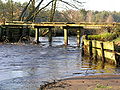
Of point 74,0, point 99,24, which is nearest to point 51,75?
point 99,24

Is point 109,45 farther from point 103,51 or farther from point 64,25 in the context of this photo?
point 64,25

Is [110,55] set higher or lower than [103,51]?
lower

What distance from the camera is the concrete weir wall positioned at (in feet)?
52.3

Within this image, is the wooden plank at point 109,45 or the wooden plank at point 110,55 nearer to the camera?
the wooden plank at point 110,55

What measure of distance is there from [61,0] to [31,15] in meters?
5.21

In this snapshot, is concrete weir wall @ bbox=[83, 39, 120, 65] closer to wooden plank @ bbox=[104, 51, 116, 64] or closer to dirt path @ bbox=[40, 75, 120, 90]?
wooden plank @ bbox=[104, 51, 116, 64]

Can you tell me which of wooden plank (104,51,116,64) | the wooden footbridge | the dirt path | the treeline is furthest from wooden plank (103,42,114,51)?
the treeline

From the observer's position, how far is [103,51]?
57.5ft

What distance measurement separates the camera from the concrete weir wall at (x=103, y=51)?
15.9 m

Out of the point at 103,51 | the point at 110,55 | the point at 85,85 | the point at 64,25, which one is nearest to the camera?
the point at 85,85

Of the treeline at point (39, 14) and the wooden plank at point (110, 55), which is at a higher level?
the treeline at point (39, 14)


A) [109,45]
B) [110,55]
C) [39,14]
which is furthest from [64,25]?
[39,14]

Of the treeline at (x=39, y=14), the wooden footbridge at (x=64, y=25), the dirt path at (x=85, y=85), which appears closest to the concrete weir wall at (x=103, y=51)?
the dirt path at (x=85, y=85)

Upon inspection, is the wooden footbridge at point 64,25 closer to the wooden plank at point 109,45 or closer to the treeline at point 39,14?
the treeline at point 39,14
